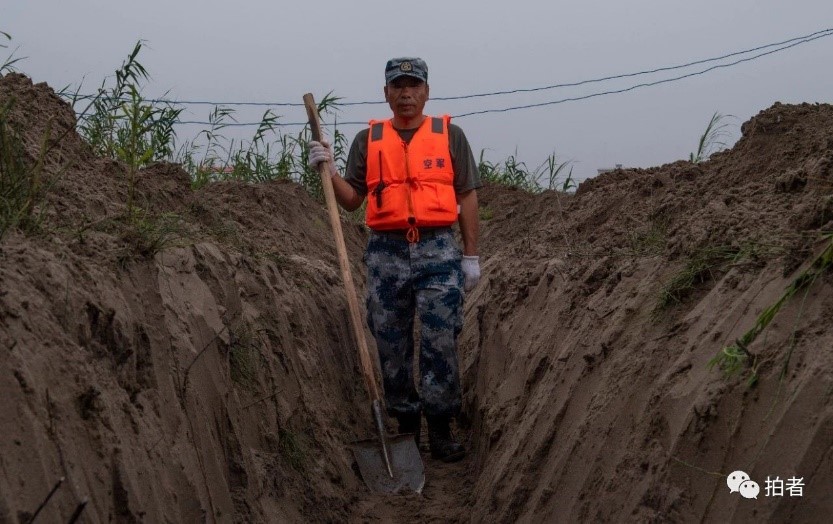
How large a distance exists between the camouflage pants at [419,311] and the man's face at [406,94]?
76 cm

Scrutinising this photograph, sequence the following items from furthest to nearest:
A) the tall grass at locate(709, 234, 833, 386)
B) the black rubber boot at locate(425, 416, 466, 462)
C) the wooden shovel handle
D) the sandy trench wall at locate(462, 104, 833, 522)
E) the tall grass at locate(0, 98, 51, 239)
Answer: the black rubber boot at locate(425, 416, 466, 462), the wooden shovel handle, the tall grass at locate(0, 98, 51, 239), the tall grass at locate(709, 234, 833, 386), the sandy trench wall at locate(462, 104, 833, 522)

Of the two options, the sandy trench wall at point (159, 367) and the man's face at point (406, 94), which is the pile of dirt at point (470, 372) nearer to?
the sandy trench wall at point (159, 367)

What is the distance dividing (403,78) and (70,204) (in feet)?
8.14

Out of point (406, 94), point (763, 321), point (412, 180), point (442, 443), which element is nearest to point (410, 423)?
point (442, 443)

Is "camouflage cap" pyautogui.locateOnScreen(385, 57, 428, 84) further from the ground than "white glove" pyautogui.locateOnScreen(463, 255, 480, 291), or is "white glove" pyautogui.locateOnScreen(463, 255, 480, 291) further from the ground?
"camouflage cap" pyautogui.locateOnScreen(385, 57, 428, 84)

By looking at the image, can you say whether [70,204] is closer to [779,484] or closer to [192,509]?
[192,509]

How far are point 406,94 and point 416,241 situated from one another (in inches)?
35.4

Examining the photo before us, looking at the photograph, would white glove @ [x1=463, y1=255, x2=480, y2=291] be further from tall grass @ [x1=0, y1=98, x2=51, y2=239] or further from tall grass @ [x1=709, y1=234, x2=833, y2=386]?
tall grass @ [x1=709, y1=234, x2=833, y2=386]

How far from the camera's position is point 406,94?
626cm

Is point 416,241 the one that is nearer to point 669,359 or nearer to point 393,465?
point 393,465

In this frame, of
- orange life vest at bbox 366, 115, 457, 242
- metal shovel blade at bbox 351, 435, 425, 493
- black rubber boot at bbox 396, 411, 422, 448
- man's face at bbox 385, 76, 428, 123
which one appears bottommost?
metal shovel blade at bbox 351, 435, 425, 493

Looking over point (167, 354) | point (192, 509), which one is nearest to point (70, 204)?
point (167, 354)

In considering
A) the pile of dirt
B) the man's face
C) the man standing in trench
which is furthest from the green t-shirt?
the pile of dirt

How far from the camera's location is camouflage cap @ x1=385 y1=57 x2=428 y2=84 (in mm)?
6180
